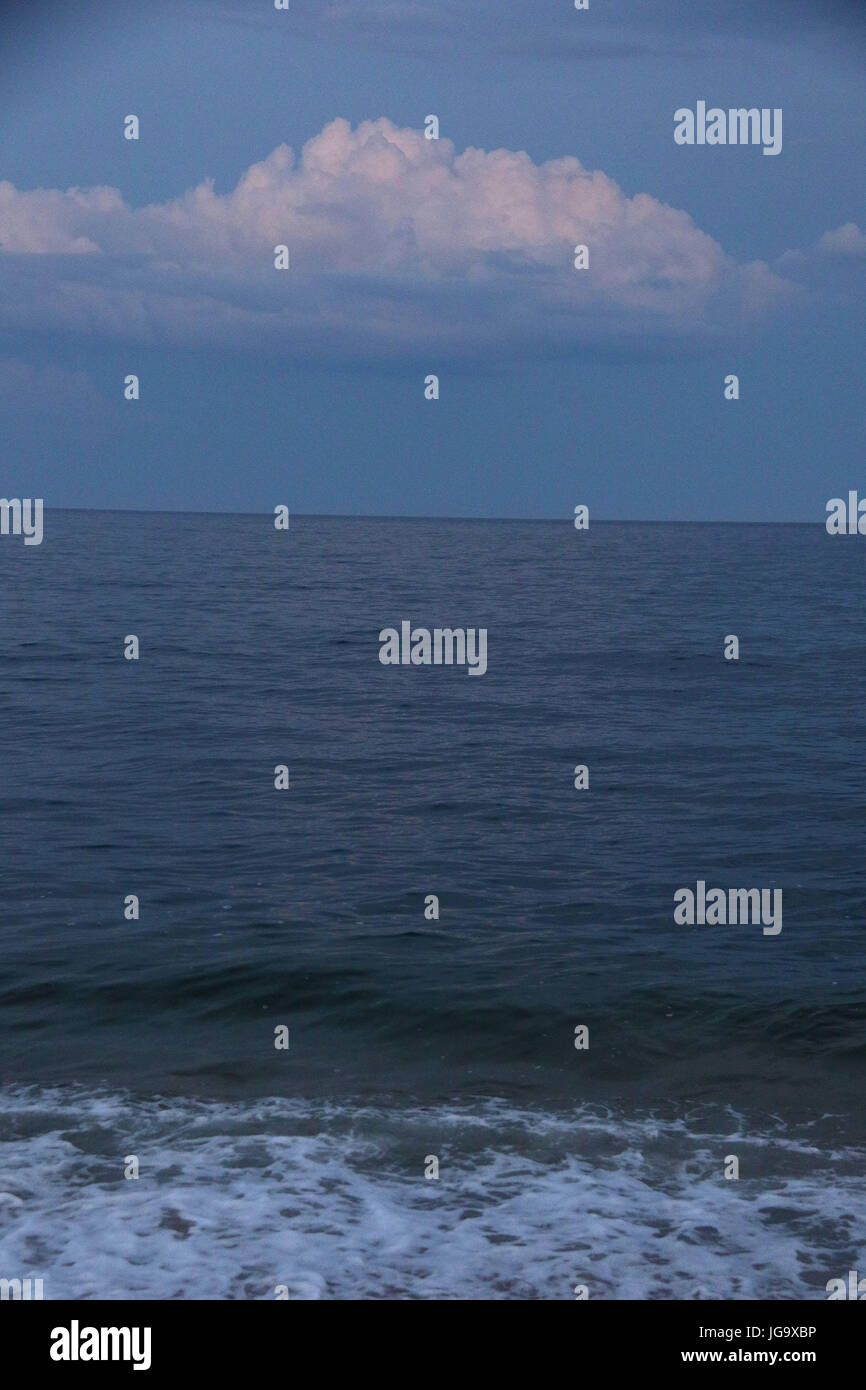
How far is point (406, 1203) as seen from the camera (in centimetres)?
894

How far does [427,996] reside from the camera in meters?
13.0

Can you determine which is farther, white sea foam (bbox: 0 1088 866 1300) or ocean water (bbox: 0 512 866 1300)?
ocean water (bbox: 0 512 866 1300)

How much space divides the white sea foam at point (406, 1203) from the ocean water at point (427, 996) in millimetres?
28

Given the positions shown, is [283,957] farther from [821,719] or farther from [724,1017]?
[821,719]

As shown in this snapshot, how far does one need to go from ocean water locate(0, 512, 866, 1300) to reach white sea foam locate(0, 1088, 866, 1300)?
0.03 m

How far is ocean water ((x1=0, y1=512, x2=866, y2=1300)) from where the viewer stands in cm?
850

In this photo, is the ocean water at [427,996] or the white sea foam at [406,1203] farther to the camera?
the ocean water at [427,996]

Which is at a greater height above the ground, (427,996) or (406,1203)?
(427,996)

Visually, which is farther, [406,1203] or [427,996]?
[427,996]

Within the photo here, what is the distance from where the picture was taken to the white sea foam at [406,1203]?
805cm

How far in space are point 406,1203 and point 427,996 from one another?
13.6 ft

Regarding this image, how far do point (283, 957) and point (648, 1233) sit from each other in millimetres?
6342

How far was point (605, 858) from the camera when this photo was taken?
59.2 ft

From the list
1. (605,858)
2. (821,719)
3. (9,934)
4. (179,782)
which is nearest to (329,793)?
(179,782)
